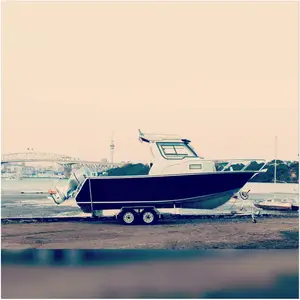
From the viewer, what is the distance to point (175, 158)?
8.22 metres

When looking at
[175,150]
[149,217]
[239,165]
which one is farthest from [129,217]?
[239,165]

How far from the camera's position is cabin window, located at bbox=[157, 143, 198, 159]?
8.18m

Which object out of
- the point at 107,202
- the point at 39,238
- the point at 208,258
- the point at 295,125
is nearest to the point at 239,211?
the point at 208,258

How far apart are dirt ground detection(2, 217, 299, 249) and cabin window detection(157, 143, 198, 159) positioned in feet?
3.77

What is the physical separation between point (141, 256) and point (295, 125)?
3474 millimetres

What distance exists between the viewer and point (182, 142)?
323 inches

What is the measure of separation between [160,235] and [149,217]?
38 centimetres

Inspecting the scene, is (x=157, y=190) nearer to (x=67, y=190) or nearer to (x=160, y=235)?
(x=160, y=235)

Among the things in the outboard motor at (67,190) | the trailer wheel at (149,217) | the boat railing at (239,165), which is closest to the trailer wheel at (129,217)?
the trailer wheel at (149,217)

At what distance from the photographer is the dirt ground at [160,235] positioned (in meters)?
7.96

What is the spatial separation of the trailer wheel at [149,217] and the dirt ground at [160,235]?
0.09m

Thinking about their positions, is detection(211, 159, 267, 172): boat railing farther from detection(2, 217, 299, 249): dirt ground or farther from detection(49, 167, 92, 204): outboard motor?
detection(49, 167, 92, 204): outboard motor

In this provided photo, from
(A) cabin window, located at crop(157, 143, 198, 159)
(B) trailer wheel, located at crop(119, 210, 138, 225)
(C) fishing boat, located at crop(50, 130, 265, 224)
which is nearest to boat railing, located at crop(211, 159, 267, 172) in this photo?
(C) fishing boat, located at crop(50, 130, 265, 224)

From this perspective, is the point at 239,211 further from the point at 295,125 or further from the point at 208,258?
the point at 295,125
